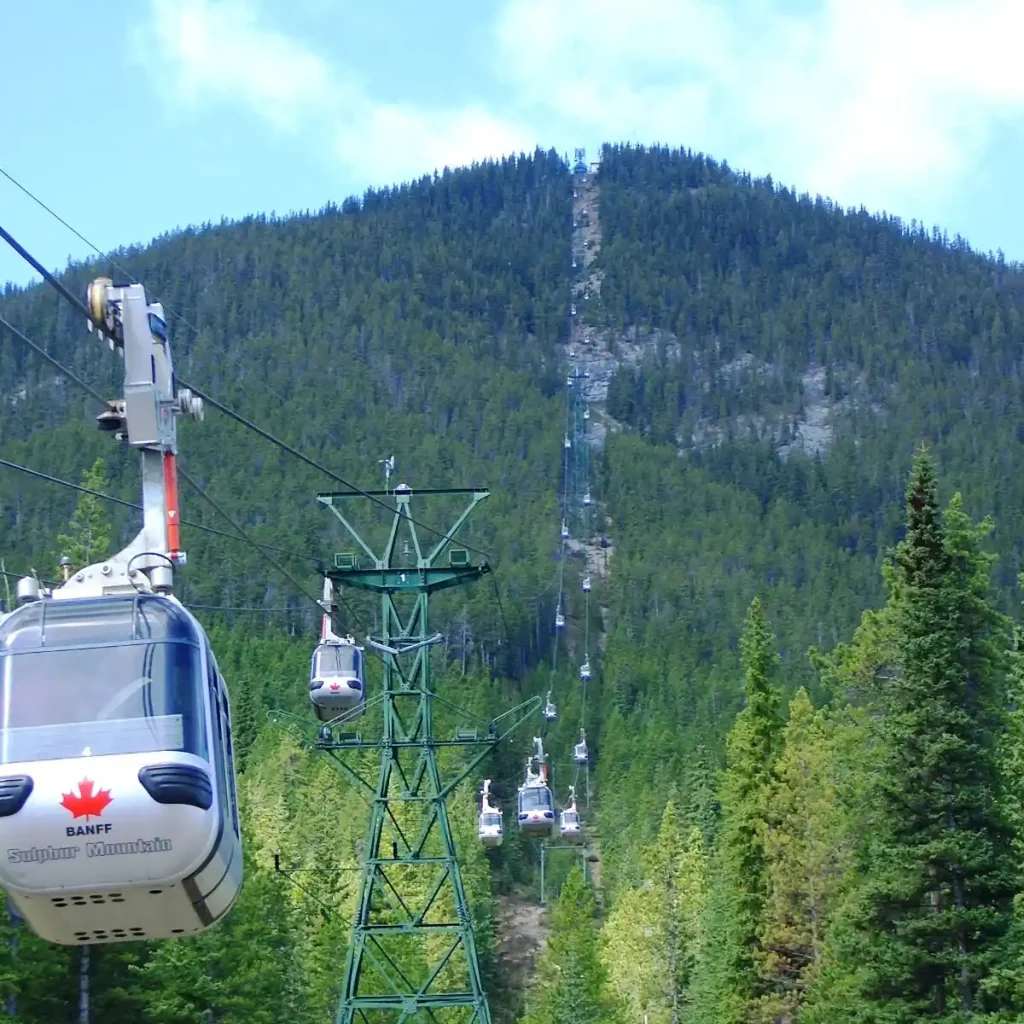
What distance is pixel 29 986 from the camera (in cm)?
3591

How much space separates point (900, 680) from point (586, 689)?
133514mm

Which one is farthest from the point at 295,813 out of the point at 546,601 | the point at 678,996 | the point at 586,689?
the point at 546,601

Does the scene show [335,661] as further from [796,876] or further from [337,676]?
[796,876]

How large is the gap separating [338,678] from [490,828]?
14897 mm

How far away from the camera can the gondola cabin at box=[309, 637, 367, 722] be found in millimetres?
35219

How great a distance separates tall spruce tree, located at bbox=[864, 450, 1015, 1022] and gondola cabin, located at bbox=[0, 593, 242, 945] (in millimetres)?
17552

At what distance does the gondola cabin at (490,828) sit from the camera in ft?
157

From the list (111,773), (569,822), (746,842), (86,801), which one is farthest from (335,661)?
(569,822)

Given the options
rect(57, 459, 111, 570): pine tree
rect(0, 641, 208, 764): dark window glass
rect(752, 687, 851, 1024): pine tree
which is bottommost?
rect(0, 641, 208, 764): dark window glass

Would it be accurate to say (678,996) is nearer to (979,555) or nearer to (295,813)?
(295,813)

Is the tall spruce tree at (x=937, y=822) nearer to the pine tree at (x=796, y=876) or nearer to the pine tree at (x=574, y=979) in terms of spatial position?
the pine tree at (x=796, y=876)

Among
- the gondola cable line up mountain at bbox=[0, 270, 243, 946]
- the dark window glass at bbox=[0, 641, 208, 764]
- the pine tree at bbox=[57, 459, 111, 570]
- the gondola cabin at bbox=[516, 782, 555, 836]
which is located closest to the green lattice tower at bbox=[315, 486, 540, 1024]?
the gondola cabin at bbox=[516, 782, 555, 836]

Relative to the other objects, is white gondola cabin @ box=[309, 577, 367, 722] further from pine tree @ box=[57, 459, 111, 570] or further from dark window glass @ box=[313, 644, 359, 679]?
pine tree @ box=[57, 459, 111, 570]

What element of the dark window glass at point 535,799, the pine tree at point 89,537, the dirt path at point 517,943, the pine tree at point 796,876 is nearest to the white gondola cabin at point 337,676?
the dark window glass at point 535,799
